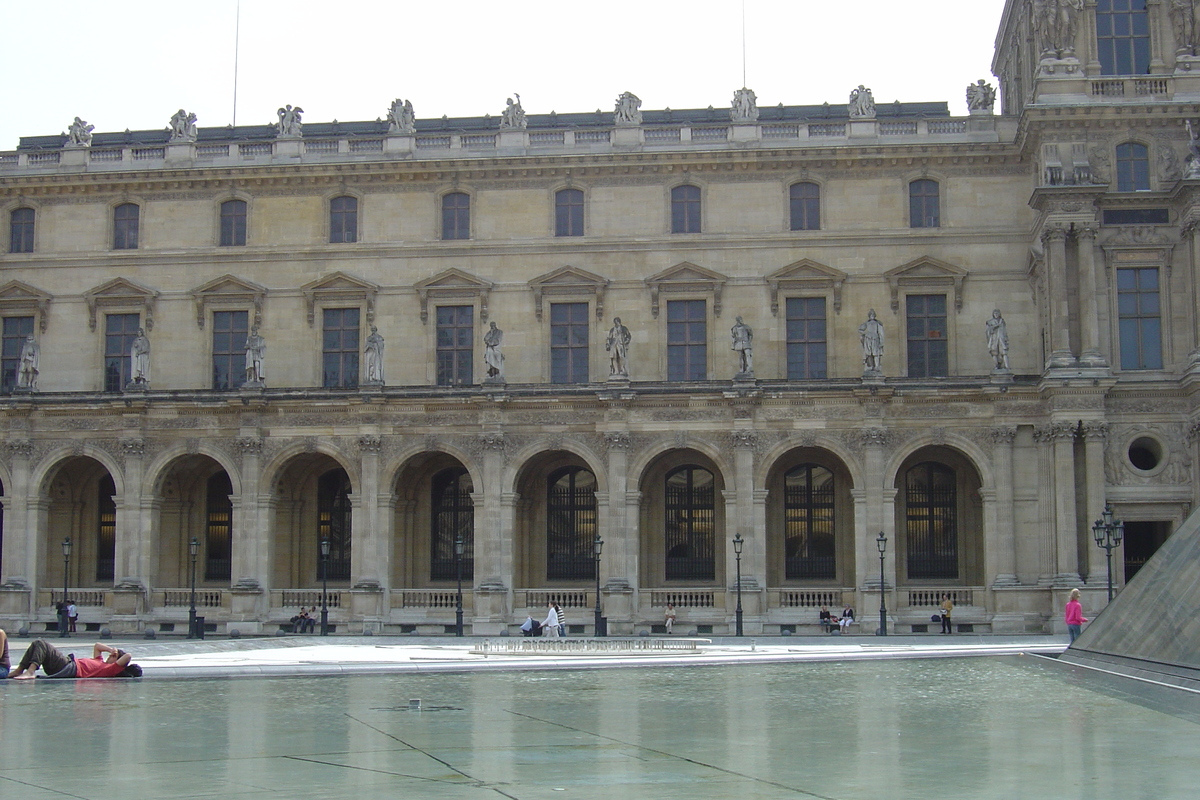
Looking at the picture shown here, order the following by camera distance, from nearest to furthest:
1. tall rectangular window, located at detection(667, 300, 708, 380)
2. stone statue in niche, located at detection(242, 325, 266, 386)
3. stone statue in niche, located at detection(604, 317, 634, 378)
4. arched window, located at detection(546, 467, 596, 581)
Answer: stone statue in niche, located at detection(604, 317, 634, 378) → stone statue in niche, located at detection(242, 325, 266, 386) → tall rectangular window, located at detection(667, 300, 708, 380) → arched window, located at detection(546, 467, 596, 581)

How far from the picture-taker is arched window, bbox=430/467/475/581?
4991 centimetres

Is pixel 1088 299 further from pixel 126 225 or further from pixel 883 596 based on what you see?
pixel 126 225

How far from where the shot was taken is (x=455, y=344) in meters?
49.5

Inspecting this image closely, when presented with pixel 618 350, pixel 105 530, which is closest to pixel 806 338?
pixel 618 350

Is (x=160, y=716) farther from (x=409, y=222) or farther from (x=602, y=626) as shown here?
(x=409, y=222)

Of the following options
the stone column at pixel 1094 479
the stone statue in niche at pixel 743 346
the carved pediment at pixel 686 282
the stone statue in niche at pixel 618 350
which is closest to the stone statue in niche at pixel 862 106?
the carved pediment at pixel 686 282

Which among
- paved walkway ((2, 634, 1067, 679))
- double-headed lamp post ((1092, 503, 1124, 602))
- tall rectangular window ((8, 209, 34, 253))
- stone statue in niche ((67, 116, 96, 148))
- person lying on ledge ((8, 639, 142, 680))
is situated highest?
stone statue in niche ((67, 116, 96, 148))

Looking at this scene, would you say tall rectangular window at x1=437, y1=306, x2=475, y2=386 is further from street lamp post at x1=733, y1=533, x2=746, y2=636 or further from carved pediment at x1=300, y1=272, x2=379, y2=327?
street lamp post at x1=733, y1=533, x2=746, y2=636

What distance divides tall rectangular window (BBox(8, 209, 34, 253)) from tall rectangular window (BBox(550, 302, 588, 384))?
62.8 ft

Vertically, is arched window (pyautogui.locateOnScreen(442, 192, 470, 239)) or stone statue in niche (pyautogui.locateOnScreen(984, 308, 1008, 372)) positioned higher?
arched window (pyautogui.locateOnScreen(442, 192, 470, 239))

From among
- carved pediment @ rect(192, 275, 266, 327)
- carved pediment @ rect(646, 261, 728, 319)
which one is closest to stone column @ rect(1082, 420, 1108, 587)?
carved pediment @ rect(646, 261, 728, 319)

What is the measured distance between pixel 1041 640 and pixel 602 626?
12.7 meters

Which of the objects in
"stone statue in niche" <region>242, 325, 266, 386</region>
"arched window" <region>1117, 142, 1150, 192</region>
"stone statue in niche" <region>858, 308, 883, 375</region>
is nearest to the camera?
"stone statue in niche" <region>858, 308, 883, 375</region>

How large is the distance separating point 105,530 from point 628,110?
78.0 ft
